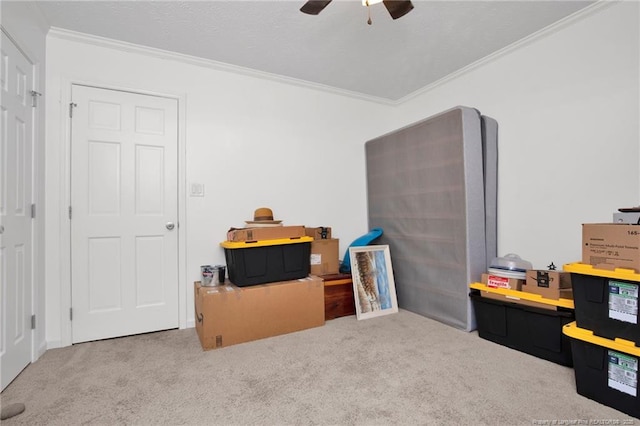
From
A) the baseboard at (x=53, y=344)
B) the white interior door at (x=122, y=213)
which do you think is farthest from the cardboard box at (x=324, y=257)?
the baseboard at (x=53, y=344)

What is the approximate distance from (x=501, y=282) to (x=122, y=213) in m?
3.19

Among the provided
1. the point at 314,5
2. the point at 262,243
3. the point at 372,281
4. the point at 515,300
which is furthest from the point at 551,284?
the point at 314,5

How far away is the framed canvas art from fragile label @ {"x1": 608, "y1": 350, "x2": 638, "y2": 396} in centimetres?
177

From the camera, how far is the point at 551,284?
2.11m

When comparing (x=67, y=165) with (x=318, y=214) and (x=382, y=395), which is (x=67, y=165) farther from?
(x=382, y=395)

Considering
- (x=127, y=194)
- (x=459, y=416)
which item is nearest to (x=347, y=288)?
(x=459, y=416)

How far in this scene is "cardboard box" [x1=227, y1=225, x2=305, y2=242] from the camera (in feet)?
8.58

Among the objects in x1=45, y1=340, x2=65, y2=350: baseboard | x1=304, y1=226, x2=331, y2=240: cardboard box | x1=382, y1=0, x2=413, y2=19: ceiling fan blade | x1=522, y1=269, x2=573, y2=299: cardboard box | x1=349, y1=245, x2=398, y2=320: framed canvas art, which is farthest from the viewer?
x1=304, y1=226, x2=331, y2=240: cardboard box

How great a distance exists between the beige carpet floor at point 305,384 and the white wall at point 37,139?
1.07 feet

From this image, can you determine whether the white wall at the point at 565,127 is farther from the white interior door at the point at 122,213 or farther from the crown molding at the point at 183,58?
the white interior door at the point at 122,213

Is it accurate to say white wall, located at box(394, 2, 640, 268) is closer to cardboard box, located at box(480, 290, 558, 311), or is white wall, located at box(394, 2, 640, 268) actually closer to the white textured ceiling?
the white textured ceiling

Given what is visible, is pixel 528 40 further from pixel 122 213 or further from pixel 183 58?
pixel 122 213

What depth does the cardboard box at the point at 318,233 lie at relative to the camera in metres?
3.18

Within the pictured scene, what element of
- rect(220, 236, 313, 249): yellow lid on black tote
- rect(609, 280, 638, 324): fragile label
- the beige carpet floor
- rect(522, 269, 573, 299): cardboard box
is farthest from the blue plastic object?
rect(609, 280, 638, 324): fragile label
